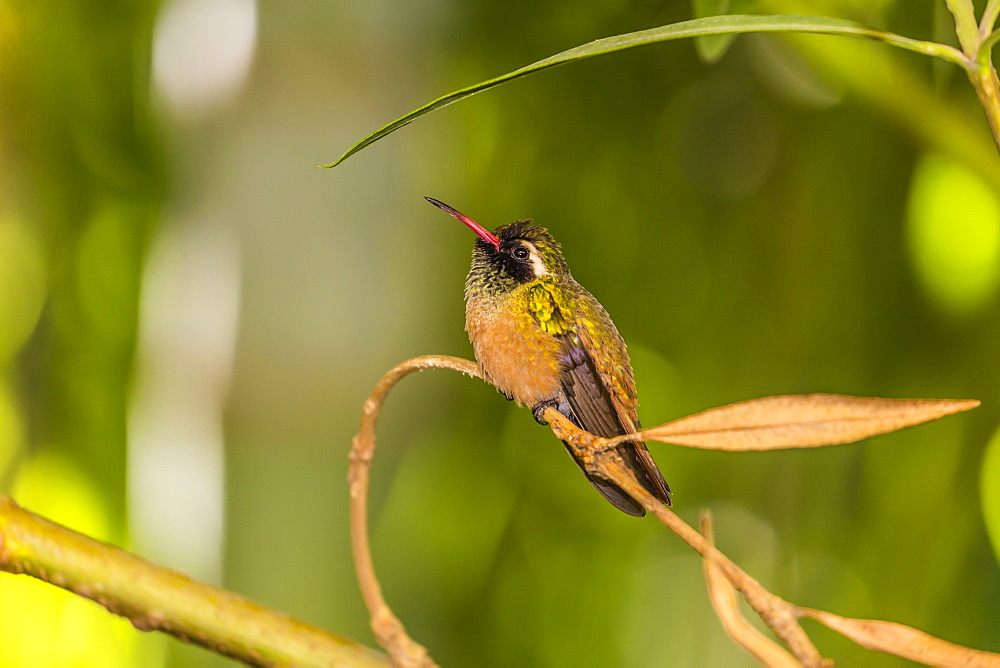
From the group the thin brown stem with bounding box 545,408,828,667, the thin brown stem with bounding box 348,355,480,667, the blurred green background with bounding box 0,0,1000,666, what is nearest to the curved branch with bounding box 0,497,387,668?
the thin brown stem with bounding box 348,355,480,667

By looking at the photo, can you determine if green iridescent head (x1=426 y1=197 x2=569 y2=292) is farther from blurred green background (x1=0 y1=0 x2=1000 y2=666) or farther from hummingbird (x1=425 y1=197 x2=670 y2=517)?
blurred green background (x1=0 y1=0 x2=1000 y2=666)

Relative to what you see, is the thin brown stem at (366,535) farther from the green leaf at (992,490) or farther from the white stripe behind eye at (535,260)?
the green leaf at (992,490)

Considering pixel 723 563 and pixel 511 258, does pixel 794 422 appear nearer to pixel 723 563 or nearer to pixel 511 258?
pixel 723 563

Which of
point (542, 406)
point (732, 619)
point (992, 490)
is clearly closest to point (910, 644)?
point (732, 619)

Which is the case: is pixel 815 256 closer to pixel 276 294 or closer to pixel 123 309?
pixel 276 294

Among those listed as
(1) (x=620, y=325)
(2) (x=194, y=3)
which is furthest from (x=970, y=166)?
(2) (x=194, y=3)

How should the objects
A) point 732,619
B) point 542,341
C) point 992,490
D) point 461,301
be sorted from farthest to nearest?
point 461,301, point 992,490, point 542,341, point 732,619
